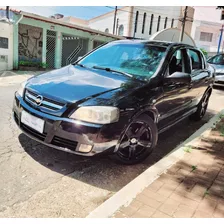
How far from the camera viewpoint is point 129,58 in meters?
3.79

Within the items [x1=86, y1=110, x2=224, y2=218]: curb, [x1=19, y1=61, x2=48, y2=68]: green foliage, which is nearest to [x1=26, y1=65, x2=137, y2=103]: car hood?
[x1=86, y1=110, x2=224, y2=218]: curb

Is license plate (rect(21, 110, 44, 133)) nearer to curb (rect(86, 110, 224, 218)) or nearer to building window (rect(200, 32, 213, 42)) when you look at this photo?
curb (rect(86, 110, 224, 218))

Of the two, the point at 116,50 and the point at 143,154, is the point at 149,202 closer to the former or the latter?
the point at 143,154

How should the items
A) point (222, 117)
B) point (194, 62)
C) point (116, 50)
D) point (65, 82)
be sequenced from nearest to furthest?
point (65, 82) → point (116, 50) → point (194, 62) → point (222, 117)

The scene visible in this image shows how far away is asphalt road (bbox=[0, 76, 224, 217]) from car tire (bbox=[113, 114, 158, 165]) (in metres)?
0.14

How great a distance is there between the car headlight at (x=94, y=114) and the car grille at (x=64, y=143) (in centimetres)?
28

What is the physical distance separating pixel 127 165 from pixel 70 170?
2.45ft

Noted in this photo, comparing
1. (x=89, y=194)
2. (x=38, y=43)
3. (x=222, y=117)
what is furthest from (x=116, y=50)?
(x=38, y=43)

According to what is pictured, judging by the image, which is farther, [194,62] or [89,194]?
[194,62]

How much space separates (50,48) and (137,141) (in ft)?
40.4

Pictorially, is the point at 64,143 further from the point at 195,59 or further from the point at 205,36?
the point at 205,36

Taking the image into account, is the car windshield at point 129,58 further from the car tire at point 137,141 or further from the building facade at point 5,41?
the building facade at point 5,41

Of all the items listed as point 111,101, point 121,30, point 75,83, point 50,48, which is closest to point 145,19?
point 121,30

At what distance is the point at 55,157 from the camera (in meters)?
3.21
